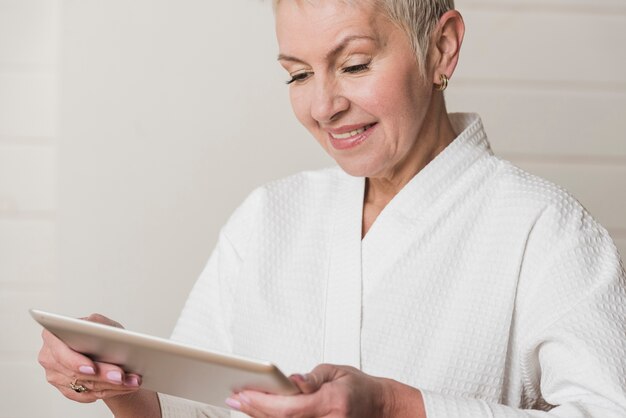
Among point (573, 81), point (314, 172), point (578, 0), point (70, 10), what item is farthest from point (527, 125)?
point (70, 10)

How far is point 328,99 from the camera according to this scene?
1.58 meters

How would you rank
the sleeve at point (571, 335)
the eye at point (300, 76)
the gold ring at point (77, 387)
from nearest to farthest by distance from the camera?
the sleeve at point (571, 335)
the gold ring at point (77, 387)
the eye at point (300, 76)

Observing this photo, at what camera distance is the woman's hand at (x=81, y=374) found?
1.41 metres

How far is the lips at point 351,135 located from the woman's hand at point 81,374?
48 cm

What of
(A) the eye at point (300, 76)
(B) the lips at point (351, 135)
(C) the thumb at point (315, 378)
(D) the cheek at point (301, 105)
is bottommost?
(C) the thumb at point (315, 378)

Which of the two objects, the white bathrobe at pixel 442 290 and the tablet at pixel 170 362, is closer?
the tablet at pixel 170 362

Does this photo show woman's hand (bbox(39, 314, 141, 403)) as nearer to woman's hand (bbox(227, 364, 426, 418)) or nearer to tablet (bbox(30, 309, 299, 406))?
tablet (bbox(30, 309, 299, 406))

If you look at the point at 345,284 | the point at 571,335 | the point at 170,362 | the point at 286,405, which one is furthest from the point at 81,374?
the point at 571,335

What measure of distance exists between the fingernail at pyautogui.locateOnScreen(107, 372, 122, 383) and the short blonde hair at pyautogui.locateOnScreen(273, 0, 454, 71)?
65 cm

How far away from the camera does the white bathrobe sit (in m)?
1.44

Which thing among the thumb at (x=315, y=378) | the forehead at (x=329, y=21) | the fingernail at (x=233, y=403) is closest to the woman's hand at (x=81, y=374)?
the fingernail at (x=233, y=403)

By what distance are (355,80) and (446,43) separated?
7.3 inches

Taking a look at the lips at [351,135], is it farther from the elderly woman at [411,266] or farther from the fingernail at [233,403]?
the fingernail at [233,403]

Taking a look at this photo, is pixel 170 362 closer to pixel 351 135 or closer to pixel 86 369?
pixel 86 369
